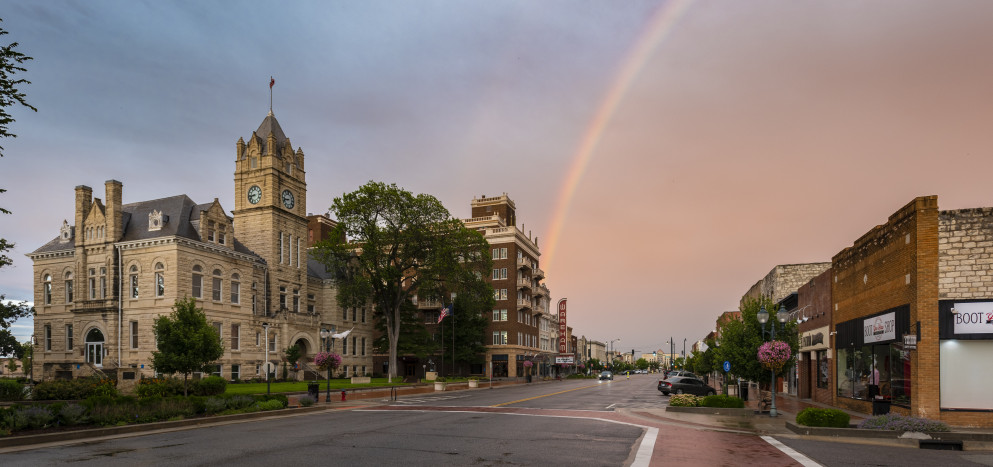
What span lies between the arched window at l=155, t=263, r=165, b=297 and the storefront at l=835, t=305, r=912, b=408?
1970 inches

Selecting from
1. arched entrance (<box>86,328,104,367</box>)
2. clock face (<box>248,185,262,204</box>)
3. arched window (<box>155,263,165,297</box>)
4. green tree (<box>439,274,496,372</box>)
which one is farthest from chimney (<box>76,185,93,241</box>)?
green tree (<box>439,274,496,372</box>)

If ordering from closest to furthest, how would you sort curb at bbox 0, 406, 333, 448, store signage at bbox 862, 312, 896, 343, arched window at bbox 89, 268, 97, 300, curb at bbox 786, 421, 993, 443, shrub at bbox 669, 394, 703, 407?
curb at bbox 0, 406, 333, 448
curb at bbox 786, 421, 993, 443
store signage at bbox 862, 312, 896, 343
shrub at bbox 669, 394, 703, 407
arched window at bbox 89, 268, 97, 300

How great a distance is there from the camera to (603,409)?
30969 millimetres

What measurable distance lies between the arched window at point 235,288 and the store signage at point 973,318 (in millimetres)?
55434

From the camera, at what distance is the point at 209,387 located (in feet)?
117

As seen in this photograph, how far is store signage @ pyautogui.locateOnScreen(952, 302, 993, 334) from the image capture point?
70.1ft

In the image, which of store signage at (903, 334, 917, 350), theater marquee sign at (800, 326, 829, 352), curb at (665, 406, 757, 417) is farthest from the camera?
theater marquee sign at (800, 326, 829, 352)

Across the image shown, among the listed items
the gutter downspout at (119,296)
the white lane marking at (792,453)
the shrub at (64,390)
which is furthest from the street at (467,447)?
the gutter downspout at (119,296)

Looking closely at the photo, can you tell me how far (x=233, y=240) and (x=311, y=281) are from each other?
14597mm

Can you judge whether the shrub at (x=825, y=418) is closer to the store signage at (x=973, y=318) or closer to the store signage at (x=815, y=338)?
the store signage at (x=973, y=318)

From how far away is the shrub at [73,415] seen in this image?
61.8ft

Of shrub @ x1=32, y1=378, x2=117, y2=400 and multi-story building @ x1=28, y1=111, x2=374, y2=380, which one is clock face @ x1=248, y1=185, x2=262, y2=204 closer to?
multi-story building @ x1=28, y1=111, x2=374, y2=380

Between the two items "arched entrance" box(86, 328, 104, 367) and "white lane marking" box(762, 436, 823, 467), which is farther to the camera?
"arched entrance" box(86, 328, 104, 367)

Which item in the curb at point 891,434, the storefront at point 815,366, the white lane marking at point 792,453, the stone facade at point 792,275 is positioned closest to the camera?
the white lane marking at point 792,453
